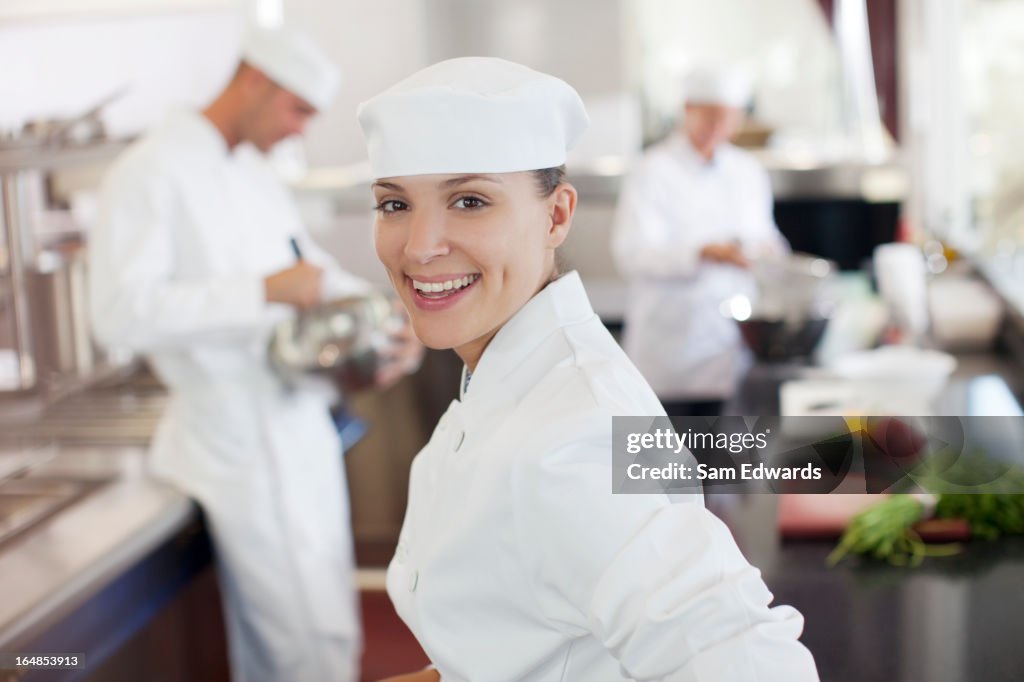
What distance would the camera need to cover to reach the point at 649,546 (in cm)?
71

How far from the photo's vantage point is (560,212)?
0.89 metres

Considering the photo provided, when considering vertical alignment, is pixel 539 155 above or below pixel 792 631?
above

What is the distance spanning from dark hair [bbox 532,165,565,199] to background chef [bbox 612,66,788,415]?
6.94ft

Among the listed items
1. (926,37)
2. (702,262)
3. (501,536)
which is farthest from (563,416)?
(926,37)

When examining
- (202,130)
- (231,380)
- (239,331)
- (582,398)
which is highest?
(202,130)

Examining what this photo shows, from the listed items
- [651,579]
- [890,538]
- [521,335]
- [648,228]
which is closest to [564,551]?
[651,579]

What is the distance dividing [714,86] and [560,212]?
7.57 ft

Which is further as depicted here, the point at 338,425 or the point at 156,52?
the point at 156,52

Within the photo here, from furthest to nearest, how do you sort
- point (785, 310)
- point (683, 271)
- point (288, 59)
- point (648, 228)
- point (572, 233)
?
point (648, 228)
point (683, 271)
point (572, 233)
point (785, 310)
point (288, 59)

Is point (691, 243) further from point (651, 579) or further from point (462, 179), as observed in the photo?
point (651, 579)

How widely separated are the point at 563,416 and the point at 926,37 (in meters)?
3.30

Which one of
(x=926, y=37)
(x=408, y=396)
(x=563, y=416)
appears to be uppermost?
(x=926, y=37)

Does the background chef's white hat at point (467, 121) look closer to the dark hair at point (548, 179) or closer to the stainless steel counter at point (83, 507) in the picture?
the dark hair at point (548, 179)

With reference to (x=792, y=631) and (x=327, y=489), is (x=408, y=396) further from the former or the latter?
(x=792, y=631)
